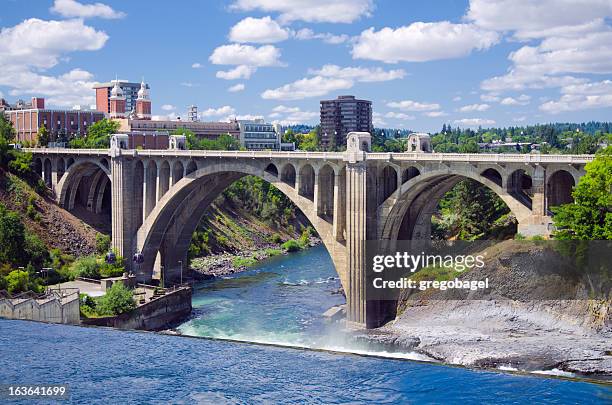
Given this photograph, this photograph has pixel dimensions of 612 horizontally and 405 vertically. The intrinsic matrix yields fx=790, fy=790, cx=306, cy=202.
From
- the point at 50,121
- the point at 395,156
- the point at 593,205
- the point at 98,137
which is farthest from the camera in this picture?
the point at 50,121

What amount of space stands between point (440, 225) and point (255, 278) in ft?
51.9

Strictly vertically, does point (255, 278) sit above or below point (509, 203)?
below

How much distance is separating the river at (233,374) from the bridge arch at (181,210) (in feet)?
50.2

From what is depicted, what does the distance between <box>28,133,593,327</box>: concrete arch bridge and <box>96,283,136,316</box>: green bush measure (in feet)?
36.7

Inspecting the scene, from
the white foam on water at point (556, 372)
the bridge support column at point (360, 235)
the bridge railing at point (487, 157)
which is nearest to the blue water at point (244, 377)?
the white foam on water at point (556, 372)

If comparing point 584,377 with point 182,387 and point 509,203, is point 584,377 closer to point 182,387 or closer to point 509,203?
point 509,203

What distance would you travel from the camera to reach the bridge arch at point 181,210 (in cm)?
5450

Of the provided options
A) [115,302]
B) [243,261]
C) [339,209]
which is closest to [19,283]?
[115,302]

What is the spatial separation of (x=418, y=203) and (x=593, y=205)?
477 inches

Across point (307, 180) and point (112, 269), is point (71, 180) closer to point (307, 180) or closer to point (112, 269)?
point (112, 269)

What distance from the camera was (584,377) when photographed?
3244 cm

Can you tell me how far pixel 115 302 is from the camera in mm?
46094

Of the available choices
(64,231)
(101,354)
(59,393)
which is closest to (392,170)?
(101,354)

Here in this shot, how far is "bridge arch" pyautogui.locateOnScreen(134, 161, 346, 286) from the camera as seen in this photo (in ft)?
179
